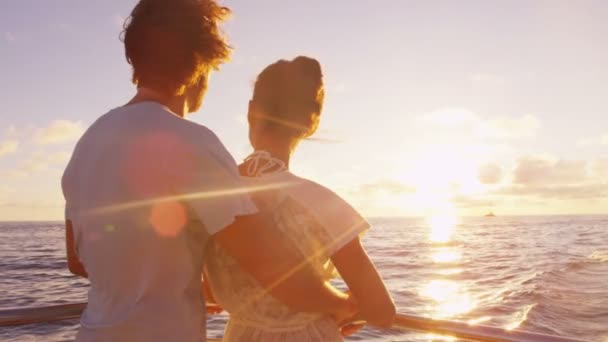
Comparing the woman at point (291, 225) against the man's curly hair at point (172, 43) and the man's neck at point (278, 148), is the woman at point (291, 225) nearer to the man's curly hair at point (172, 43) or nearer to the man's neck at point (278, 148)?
the man's neck at point (278, 148)

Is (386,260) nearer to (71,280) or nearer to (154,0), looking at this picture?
(71,280)

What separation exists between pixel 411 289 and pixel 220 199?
1605 centimetres

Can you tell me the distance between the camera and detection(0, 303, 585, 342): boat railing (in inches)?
69.4

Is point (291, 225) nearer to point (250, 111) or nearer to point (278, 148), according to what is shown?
point (278, 148)

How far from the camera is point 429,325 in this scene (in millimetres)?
1937

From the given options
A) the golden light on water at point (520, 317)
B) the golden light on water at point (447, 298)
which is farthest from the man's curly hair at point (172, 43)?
the golden light on water at point (520, 317)

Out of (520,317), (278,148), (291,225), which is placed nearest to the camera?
(291,225)

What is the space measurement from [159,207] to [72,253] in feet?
1.61

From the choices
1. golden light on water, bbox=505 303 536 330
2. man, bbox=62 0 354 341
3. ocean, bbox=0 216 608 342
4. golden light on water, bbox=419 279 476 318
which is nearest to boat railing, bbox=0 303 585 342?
man, bbox=62 0 354 341

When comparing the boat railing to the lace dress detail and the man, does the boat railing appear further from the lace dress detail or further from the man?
the man

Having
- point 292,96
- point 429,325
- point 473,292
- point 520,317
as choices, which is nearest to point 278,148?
point 292,96

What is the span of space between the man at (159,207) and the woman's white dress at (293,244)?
0.37ft

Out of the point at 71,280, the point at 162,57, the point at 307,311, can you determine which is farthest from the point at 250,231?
the point at 71,280

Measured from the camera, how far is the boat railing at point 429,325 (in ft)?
5.79
